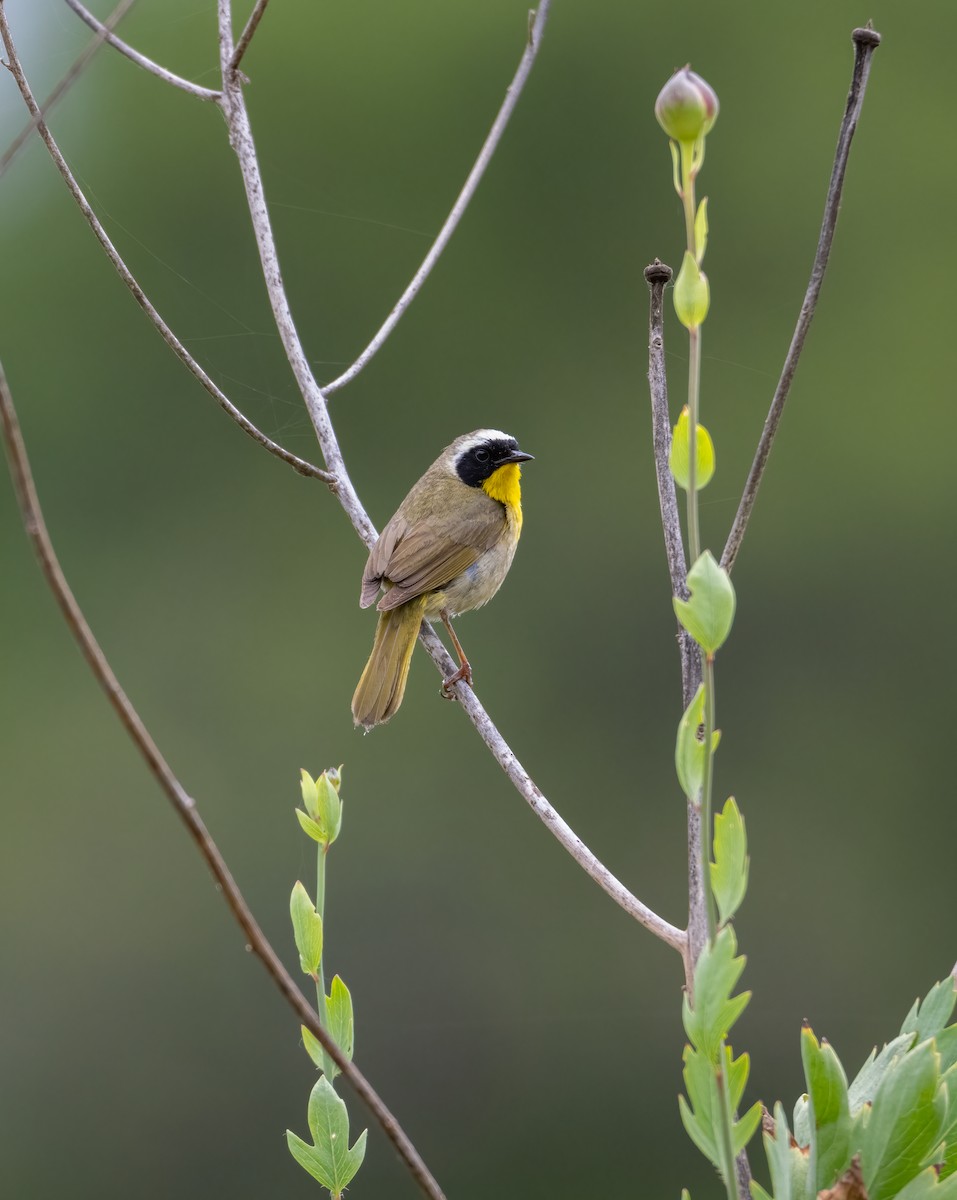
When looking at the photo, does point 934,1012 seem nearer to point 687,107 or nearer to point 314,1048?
point 314,1048

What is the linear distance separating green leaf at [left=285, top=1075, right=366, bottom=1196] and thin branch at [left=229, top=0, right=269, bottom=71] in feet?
4.16

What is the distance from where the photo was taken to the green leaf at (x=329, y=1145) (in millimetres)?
1188

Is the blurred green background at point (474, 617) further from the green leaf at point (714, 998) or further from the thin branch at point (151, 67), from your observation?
the green leaf at point (714, 998)

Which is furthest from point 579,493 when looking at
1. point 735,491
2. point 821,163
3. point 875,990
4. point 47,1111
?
point 47,1111

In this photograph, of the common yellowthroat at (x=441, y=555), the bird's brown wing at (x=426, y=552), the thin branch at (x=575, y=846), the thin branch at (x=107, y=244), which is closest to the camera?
the thin branch at (x=575, y=846)

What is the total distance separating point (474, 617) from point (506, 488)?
41.8 ft

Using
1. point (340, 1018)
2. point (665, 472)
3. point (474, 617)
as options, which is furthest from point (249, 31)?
point (474, 617)

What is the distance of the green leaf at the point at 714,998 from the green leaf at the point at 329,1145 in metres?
0.35

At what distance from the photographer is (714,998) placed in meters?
0.94

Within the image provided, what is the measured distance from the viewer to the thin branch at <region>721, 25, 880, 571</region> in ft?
4.17

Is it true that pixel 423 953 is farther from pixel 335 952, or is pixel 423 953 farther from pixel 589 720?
pixel 589 720

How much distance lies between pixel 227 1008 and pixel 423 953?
209cm

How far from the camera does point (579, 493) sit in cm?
1778

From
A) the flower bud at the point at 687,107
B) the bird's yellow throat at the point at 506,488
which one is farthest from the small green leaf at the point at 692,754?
the bird's yellow throat at the point at 506,488
